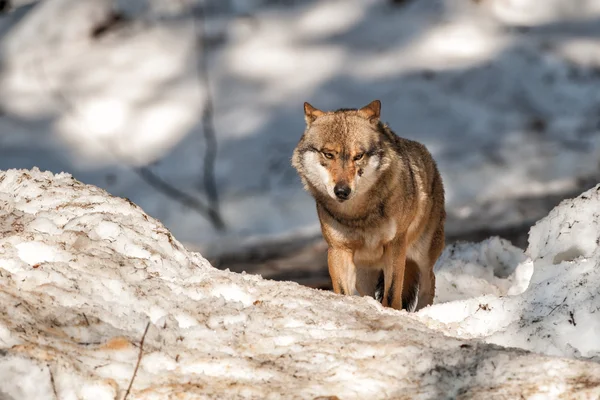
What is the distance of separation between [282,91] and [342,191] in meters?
4.15

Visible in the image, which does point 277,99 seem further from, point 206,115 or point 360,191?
point 360,191

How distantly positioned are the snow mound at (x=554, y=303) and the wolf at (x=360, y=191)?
1.66 meters

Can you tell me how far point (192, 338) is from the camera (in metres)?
3.20

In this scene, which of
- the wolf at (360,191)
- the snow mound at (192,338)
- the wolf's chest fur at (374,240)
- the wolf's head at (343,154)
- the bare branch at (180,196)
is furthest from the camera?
the bare branch at (180,196)

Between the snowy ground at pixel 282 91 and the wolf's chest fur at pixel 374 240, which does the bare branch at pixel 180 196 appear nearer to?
the snowy ground at pixel 282 91

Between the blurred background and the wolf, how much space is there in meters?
1.94

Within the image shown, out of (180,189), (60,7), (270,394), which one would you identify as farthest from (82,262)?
(60,7)

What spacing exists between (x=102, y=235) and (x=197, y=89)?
6.12 m

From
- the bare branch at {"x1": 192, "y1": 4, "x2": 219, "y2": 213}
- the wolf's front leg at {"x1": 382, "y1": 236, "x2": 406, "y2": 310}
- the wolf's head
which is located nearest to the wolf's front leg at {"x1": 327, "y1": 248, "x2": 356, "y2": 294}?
the wolf's front leg at {"x1": 382, "y1": 236, "x2": 406, "y2": 310}

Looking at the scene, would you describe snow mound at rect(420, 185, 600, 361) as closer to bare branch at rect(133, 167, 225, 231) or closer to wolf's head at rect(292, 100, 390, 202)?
wolf's head at rect(292, 100, 390, 202)

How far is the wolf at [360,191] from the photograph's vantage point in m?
5.96

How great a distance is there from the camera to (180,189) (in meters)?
9.00

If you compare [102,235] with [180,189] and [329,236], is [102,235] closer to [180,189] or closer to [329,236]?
[329,236]

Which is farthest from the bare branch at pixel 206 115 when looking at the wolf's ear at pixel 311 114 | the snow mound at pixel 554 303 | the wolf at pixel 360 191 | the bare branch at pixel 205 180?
the snow mound at pixel 554 303
